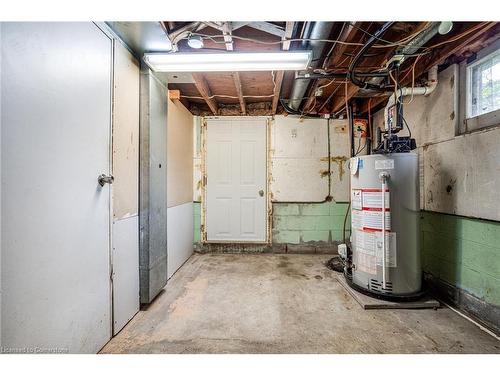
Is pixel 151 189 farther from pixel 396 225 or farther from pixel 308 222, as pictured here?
pixel 308 222

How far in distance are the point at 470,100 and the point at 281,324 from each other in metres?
2.66

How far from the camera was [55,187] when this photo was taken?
116 centimetres

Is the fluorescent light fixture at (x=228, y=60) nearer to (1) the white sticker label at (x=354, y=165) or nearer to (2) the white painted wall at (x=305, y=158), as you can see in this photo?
(1) the white sticker label at (x=354, y=165)

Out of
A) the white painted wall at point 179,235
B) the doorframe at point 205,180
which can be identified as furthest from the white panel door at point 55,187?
the doorframe at point 205,180

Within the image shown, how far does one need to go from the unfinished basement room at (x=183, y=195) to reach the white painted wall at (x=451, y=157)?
16mm

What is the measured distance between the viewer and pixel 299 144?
12.4 feet

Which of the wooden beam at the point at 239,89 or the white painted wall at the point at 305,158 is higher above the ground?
the wooden beam at the point at 239,89

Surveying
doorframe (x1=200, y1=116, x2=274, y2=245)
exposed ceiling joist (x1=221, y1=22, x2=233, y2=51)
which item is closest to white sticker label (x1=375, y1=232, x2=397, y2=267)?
doorframe (x1=200, y1=116, x2=274, y2=245)

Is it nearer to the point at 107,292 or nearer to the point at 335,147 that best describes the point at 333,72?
the point at 335,147

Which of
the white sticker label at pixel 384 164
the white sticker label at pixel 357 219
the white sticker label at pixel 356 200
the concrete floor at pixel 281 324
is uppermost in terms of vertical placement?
the white sticker label at pixel 384 164

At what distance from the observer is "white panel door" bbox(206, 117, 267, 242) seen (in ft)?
12.4

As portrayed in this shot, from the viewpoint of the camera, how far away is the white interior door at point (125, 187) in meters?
1.68

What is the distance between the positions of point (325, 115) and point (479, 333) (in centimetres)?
311

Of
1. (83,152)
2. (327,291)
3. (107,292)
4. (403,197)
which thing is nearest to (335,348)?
(327,291)
